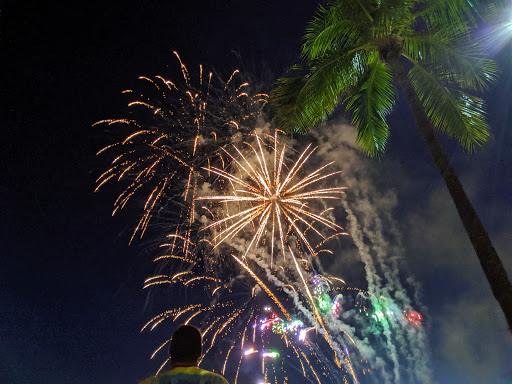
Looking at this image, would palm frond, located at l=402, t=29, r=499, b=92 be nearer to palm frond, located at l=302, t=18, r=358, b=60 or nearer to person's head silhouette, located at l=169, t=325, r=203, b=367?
palm frond, located at l=302, t=18, r=358, b=60

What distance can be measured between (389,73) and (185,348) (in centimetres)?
990

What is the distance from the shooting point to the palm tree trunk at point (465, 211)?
6.33 meters

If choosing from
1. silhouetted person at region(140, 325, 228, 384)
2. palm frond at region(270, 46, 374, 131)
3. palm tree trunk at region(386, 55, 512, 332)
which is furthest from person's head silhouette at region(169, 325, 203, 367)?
palm frond at region(270, 46, 374, 131)

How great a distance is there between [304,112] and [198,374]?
8.65 m

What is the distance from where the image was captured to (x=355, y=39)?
10.3m

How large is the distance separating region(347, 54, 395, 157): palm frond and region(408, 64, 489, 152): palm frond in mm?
959

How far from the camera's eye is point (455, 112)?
9.28 m

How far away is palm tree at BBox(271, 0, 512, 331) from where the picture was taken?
9.03 meters

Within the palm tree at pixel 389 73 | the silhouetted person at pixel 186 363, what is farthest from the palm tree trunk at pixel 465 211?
the silhouetted person at pixel 186 363

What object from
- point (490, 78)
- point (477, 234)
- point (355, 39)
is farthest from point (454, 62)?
point (477, 234)

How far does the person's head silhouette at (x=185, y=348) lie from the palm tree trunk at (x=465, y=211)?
548 cm

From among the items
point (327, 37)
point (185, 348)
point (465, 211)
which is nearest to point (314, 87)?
point (327, 37)

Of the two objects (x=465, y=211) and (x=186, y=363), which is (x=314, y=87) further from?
(x=186, y=363)

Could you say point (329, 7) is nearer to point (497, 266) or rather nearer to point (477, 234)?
point (477, 234)
